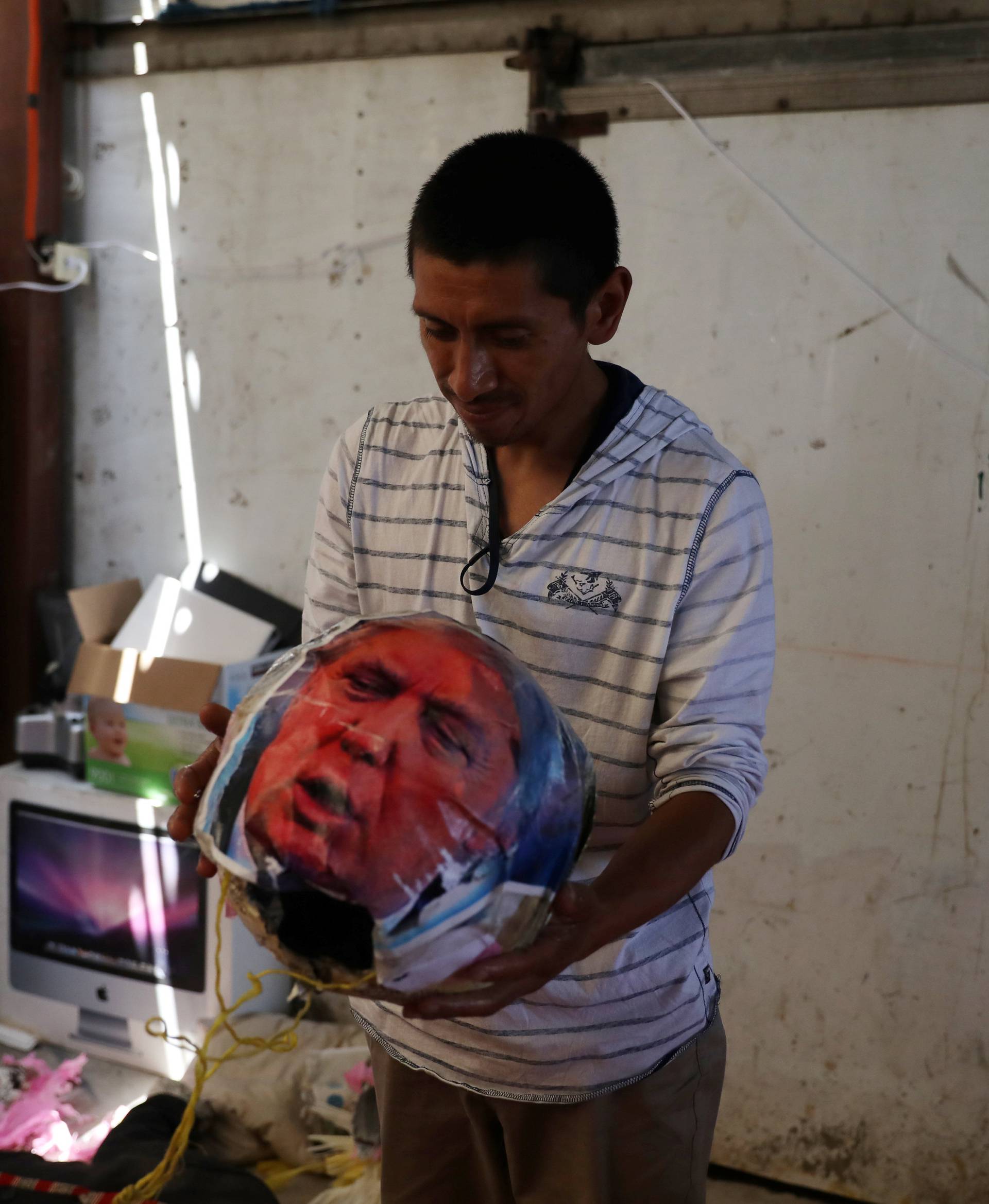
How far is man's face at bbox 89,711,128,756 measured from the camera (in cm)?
267

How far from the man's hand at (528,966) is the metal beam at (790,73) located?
6.30 ft

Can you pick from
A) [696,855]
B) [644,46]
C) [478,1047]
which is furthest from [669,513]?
[644,46]

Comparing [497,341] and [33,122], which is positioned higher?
[33,122]

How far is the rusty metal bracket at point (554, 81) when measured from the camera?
232 cm

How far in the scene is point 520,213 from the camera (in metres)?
1.00

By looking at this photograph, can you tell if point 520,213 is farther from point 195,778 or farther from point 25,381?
point 25,381

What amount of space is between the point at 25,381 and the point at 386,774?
8.37 ft

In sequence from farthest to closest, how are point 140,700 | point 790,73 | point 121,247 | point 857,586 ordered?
point 121,247 < point 140,700 < point 857,586 < point 790,73

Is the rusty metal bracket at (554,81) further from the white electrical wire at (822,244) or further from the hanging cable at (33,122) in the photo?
the hanging cable at (33,122)

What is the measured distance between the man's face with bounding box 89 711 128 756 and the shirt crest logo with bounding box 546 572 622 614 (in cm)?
186

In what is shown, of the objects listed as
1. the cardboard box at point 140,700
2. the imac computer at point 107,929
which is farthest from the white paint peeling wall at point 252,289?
the imac computer at point 107,929

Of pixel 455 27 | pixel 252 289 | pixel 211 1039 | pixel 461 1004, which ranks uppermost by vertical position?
pixel 455 27

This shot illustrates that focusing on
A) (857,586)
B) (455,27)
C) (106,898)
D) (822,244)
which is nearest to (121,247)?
(455,27)

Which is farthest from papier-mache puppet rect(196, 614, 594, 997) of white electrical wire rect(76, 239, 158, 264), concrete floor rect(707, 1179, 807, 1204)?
white electrical wire rect(76, 239, 158, 264)
